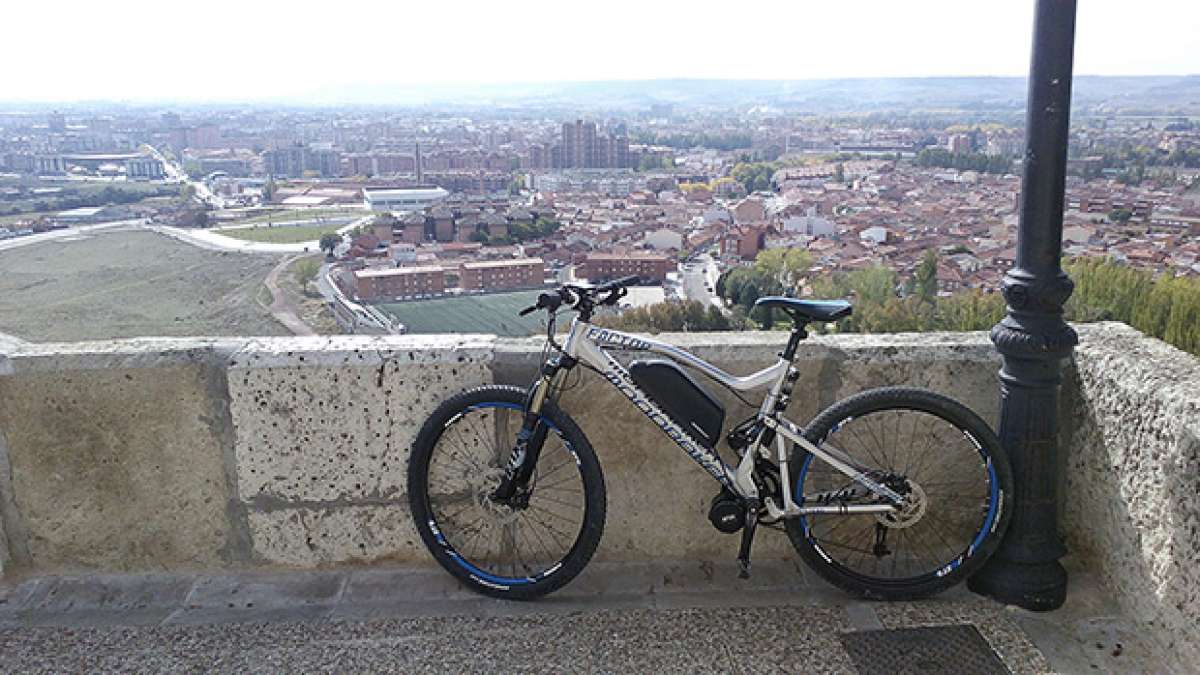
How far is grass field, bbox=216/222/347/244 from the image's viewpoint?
41.8 m

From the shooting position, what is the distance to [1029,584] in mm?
2740

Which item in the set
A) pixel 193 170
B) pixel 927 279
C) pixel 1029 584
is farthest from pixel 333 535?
pixel 193 170

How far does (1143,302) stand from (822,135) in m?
93.2

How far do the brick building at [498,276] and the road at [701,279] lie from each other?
3719 millimetres

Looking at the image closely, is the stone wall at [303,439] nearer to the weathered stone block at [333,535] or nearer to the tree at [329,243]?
the weathered stone block at [333,535]

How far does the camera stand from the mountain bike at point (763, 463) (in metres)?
2.73

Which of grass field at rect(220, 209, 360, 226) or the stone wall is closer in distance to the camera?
the stone wall

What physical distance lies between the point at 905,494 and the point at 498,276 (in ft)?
71.0

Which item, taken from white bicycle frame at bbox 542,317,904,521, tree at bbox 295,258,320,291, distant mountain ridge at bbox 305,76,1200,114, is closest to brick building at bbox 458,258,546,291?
tree at bbox 295,258,320,291

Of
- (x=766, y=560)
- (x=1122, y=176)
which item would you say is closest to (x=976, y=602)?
(x=766, y=560)

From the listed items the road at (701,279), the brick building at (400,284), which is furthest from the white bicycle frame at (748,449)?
the brick building at (400,284)

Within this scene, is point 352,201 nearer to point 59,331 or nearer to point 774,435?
point 59,331

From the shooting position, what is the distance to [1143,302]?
12.8m

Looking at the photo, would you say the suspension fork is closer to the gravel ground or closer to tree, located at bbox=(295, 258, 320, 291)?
the gravel ground
